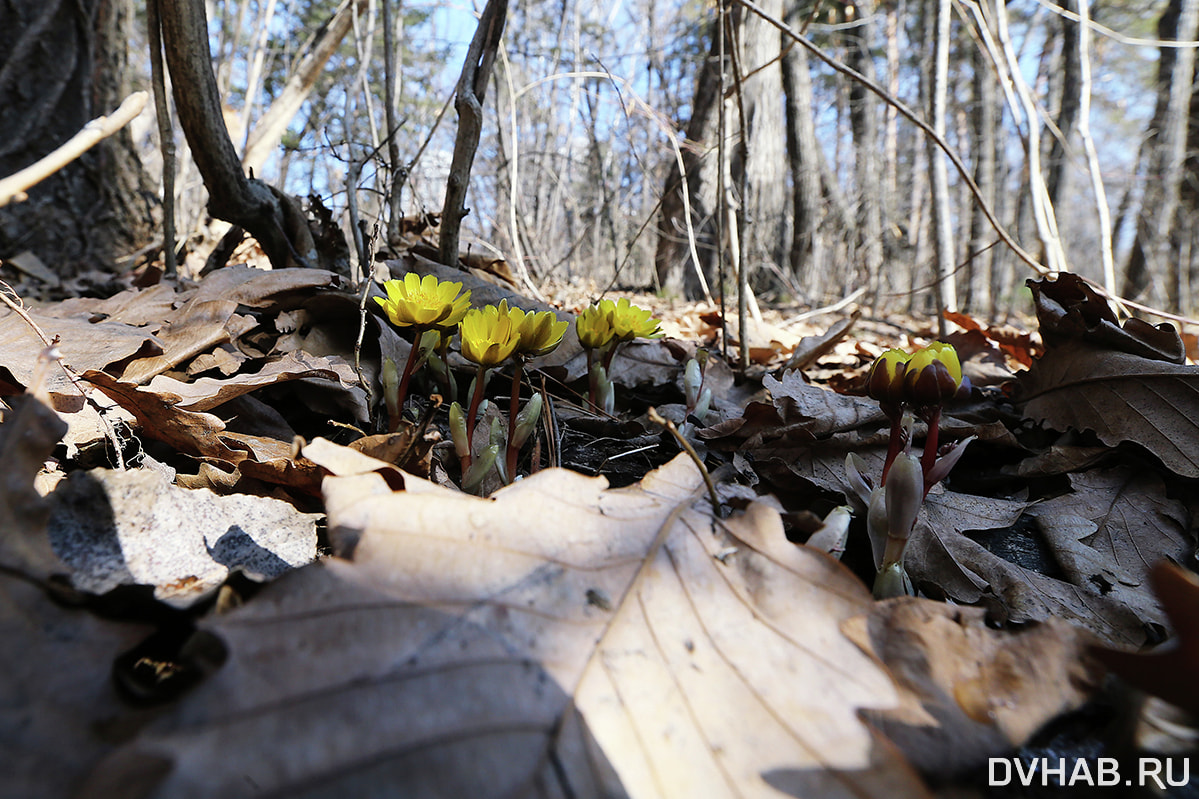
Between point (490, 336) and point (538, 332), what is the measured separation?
0.10 metres

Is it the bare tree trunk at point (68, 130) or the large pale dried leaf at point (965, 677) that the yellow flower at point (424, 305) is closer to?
the large pale dried leaf at point (965, 677)

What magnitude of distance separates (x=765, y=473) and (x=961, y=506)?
421mm

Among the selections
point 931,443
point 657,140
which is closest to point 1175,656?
point 931,443

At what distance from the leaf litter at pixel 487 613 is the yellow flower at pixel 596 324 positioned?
1.65 feet

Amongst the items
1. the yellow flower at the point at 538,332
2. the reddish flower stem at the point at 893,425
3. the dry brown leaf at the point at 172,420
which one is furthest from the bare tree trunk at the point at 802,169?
the dry brown leaf at the point at 172,420

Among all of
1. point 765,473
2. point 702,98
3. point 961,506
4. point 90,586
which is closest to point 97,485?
point 90,586

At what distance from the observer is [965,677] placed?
2.31 feet

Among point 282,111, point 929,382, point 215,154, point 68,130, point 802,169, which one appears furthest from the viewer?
point 802,169

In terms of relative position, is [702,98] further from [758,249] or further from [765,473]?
[765,473]

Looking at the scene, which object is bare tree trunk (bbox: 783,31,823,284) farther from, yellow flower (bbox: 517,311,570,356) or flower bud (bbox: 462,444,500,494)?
flower bud (bbox: 462,444,500,494)

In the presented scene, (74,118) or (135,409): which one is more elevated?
(74,118)

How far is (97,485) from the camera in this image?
2.79 feet

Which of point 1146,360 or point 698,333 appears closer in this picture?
point 1146,360

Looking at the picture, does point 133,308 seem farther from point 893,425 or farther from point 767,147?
point 767,147
